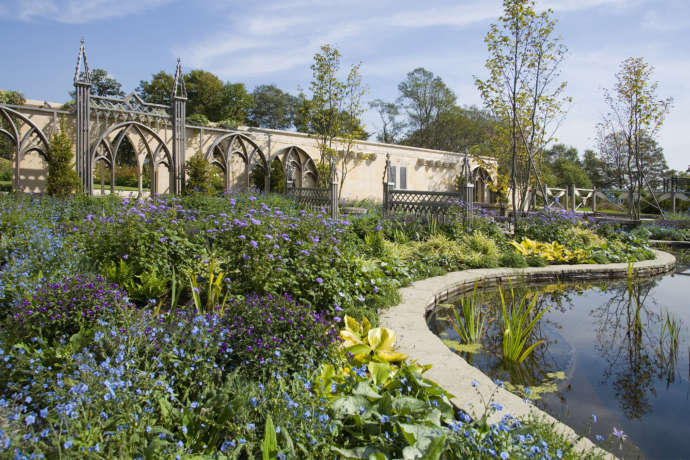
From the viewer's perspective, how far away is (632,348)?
387 centimetres

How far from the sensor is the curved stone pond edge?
2293mm

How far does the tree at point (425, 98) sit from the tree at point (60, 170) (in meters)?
32.1

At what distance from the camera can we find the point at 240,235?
3.84 meters

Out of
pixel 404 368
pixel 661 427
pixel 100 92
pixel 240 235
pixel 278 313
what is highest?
pixel 100 92

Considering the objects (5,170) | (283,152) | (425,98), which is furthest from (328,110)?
(425,98)

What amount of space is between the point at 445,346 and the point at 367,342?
0.63m

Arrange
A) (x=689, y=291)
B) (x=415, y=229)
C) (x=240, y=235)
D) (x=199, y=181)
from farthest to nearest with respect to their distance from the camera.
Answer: (x=199, y=181) → (x=415, y=229) → (x=689, y=291) → (x=240, y=235)

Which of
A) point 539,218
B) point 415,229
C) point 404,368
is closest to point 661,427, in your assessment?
point 404,368

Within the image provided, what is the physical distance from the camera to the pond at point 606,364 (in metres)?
2.61

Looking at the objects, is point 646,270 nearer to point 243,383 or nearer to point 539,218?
point 539,218

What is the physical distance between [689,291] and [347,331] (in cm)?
572

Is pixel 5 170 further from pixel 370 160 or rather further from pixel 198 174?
pixel 370 160

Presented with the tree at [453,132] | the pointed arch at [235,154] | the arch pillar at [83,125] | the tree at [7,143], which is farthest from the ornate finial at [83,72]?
the tree at [453,132]

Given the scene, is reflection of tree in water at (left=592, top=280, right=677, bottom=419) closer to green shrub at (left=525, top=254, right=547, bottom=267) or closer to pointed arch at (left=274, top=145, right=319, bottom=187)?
green shrub at (left=525, top=254, right=547, bottom=267)
